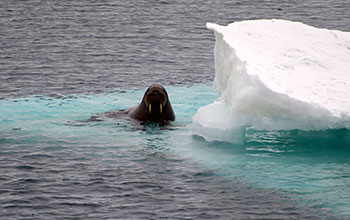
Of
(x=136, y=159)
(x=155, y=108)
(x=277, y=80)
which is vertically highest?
(x=277, y=80)

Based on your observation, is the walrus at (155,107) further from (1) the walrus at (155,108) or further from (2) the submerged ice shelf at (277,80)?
(2) the submerged ice shelf at (277,80)

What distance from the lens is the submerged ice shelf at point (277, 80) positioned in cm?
983

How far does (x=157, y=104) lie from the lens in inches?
516

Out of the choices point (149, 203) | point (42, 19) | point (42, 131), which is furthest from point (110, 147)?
point (42, 19)

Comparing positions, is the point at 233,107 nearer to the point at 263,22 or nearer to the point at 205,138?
the point at 205,138

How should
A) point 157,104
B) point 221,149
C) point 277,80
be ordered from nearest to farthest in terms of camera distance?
point 277,80, point 221,149, point 157,104

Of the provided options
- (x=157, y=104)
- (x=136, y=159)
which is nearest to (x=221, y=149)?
(x=136, y=159)

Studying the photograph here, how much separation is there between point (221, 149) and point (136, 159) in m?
1.49

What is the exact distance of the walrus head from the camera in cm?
→ 1295

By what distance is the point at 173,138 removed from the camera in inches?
469

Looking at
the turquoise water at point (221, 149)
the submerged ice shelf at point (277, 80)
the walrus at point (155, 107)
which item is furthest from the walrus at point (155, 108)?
the submerged ice shelf at point (277, 80)

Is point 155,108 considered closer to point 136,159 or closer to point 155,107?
point 155,107

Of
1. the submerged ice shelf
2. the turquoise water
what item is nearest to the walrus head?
the turquoise water

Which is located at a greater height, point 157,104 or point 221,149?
point 157,104
